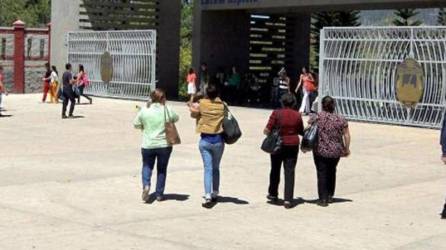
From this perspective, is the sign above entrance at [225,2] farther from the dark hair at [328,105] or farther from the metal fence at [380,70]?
the dark hair at [328,105]

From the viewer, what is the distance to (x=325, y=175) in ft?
33.5

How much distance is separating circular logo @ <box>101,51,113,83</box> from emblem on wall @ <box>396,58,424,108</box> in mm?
13664

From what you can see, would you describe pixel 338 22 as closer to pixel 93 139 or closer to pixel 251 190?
pixel 93 139

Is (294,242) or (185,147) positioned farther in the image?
(185,147)

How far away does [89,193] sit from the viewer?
1048cm

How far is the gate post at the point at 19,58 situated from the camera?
38375 mm

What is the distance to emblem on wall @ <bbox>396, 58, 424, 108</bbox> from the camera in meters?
20.8

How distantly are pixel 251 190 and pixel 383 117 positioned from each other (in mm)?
11643

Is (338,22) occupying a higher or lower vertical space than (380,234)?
higher

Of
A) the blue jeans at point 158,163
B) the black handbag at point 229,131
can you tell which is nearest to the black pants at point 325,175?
the black handbag at point 229,131

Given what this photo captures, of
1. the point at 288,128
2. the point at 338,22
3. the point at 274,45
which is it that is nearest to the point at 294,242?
the point at 288,128

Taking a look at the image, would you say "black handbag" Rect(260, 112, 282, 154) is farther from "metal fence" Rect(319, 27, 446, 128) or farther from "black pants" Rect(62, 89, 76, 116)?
"black pants" Rect(62, 89, 76, 116)

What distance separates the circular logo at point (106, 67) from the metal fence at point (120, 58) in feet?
0.46

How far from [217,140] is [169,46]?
2614cm
